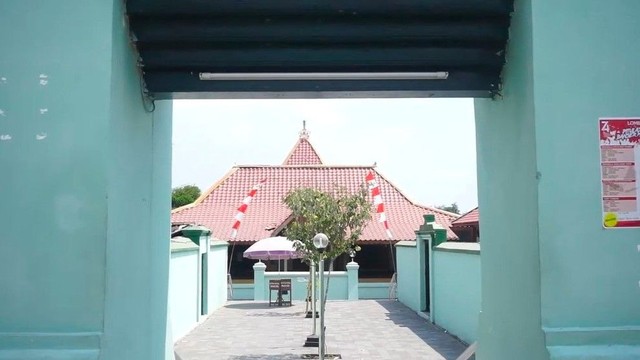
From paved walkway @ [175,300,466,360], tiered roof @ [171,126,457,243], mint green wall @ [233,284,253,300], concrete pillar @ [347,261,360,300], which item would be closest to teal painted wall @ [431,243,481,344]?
paved walkway @ [175,300,466,360]

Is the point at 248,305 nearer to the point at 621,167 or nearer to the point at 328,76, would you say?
the point at 328,76

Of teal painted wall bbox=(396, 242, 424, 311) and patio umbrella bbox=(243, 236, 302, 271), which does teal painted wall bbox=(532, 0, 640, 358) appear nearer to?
teal painted wall bbox=(396, 242, 424, 311)

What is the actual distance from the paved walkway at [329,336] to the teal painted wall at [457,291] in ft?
1.04

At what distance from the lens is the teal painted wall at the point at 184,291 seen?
43.5ft

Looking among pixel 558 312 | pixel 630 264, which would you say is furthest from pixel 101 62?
pixel 630 264

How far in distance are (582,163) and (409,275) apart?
16.3 meters

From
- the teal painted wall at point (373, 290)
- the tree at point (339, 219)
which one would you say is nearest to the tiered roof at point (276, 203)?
the teal painted wall at point (373, 290)

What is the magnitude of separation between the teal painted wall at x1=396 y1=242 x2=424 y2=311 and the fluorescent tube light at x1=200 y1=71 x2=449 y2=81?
44.9 ft

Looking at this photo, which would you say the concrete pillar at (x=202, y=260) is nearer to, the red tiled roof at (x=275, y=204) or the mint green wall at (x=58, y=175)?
the red tiled roof at (x=275, y=204)

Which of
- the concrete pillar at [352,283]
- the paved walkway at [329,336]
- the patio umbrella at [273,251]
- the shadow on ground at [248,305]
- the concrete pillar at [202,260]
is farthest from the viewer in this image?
the concrete pillar at [352,283]

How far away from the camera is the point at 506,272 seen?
4.14 metres

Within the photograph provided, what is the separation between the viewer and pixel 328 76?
4016mm

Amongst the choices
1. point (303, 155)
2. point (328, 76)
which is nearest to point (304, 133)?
point (303, 155)

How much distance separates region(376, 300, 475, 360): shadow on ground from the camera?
1227cm
